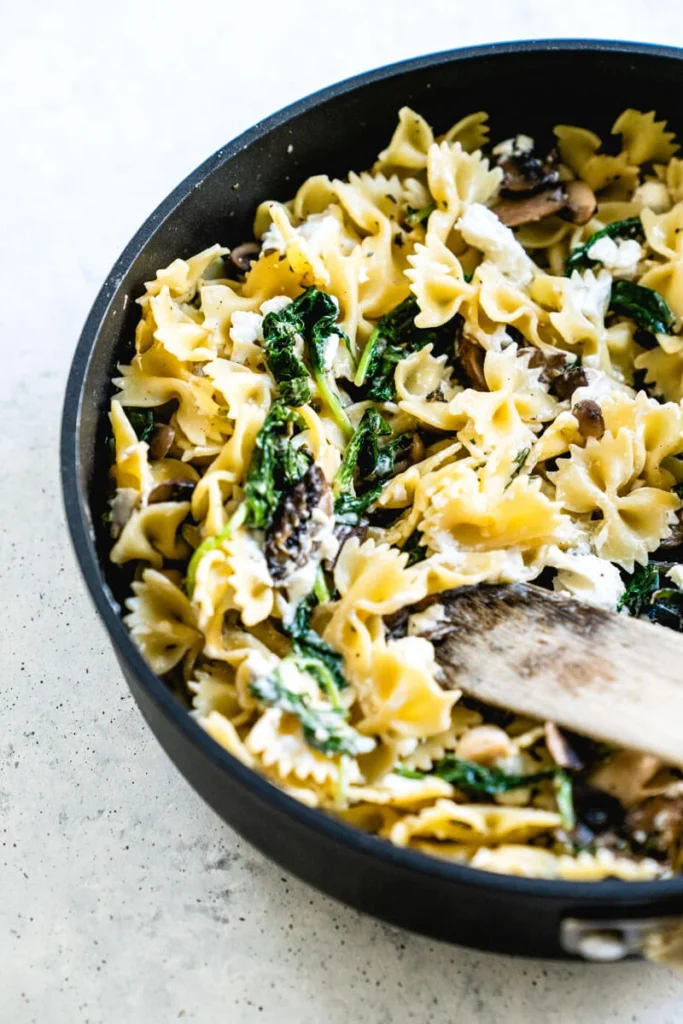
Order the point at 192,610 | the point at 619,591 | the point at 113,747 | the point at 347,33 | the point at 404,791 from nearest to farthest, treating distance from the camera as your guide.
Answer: the point at 404,791, the point at 192,610, the point at 619,591, the point at 113,747, the point at 347,33

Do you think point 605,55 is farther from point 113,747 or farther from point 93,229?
point 113,747

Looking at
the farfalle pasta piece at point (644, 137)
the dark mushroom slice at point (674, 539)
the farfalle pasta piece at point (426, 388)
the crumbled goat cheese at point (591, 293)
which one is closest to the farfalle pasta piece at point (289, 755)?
the farfalle pasta piece at point (426, 388)

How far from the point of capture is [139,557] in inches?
118

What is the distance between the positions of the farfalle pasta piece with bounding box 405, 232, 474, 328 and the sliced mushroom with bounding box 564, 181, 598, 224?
1.66ft

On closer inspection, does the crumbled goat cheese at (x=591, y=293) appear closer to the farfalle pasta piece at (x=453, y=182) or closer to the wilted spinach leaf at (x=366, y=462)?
the farfalle pasta piece at (x=453, y=182)

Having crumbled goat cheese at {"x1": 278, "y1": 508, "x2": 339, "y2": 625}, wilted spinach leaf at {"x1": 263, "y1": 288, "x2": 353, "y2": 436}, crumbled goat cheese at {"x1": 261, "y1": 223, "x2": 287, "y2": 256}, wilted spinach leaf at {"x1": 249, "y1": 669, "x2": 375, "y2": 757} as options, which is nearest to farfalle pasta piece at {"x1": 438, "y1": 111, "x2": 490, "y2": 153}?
crumbled goat cheese at {"x1": 261, "y1": 223, "x2": 287, "y2": 256}

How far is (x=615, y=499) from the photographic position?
3312 mm

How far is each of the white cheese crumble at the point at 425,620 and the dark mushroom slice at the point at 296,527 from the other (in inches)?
12.2

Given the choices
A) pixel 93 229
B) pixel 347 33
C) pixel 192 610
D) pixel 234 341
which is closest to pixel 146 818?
pixel 192 610

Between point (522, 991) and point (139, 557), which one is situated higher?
point (139, 557)

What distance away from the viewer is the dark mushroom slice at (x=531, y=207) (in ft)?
12.4

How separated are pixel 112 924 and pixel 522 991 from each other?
1.07 metres

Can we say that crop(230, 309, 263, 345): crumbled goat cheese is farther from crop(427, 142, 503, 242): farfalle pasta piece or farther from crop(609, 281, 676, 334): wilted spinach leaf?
crop(609, 281, 676, 334): wilted spinach leaf

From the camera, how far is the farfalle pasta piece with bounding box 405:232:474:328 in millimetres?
3480
